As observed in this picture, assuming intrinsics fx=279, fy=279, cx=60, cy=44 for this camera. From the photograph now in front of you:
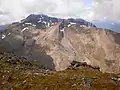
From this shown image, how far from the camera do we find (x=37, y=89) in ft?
202

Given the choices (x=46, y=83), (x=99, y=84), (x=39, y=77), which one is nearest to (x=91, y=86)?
(x=99, y=84)

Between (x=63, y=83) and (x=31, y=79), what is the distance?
461 inches

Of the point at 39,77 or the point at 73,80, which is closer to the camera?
the point at 73,80

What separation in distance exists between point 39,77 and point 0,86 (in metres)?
10.6

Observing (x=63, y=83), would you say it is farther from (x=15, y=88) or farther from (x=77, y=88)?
(x=15, y=88)

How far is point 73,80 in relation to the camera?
63000 millimetres

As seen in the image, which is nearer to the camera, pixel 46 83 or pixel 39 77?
pixel 46 83

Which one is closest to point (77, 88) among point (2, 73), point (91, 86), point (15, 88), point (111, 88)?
point (91, 86)

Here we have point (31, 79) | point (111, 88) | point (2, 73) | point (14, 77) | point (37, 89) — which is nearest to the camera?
point (111, 88)

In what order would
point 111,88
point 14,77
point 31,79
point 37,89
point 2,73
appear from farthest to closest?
point 2,73 → point 14,77 → point 31,79 → point 37,89 → point 111,88

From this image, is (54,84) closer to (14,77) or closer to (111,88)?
(111,88)

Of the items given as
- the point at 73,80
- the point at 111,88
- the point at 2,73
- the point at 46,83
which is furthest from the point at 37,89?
the point at 2,73

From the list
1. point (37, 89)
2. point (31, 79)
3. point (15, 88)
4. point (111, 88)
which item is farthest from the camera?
point (31, 79)

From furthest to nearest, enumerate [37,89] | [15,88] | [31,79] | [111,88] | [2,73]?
1. [2,73]
2. [31,79]
3. [15,88]
4. [37,89]
5. [111,88]
